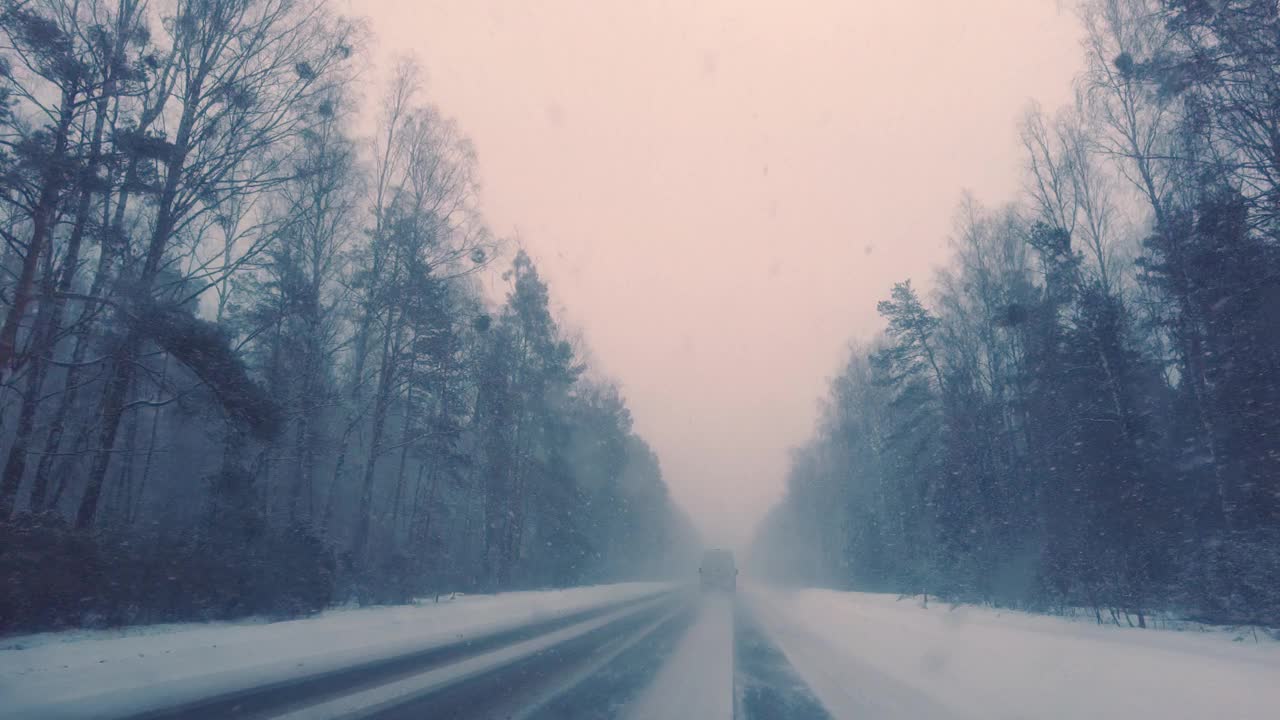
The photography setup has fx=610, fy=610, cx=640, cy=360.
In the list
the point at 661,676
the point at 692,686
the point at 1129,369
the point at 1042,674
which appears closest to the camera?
the point at 1042,674

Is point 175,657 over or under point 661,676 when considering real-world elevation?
over

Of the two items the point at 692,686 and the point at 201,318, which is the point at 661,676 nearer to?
the point at 692,686

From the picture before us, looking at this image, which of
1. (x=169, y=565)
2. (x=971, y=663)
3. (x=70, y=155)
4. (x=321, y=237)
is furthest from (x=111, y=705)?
(x=321, y=237)

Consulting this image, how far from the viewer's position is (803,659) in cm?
1162

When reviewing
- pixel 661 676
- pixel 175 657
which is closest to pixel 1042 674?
pixel 661 676

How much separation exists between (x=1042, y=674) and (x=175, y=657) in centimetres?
1162

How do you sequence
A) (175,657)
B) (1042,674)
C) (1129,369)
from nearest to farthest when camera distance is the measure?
1. (1042,674)
2. (175,657)
3. (1129,369)

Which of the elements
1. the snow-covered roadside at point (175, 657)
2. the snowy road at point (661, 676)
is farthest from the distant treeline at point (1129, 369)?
the snow-covered roadside at point (175, 657)

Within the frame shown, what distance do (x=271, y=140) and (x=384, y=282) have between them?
25.7 feet

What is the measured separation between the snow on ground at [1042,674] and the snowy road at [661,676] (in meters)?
0.03

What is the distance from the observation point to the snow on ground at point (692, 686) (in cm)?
690

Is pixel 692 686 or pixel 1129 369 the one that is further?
pixel 1129 369

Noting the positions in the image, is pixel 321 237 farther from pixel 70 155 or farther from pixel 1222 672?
Result: pixel 1222 672

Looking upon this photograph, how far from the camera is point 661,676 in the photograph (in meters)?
9.36
